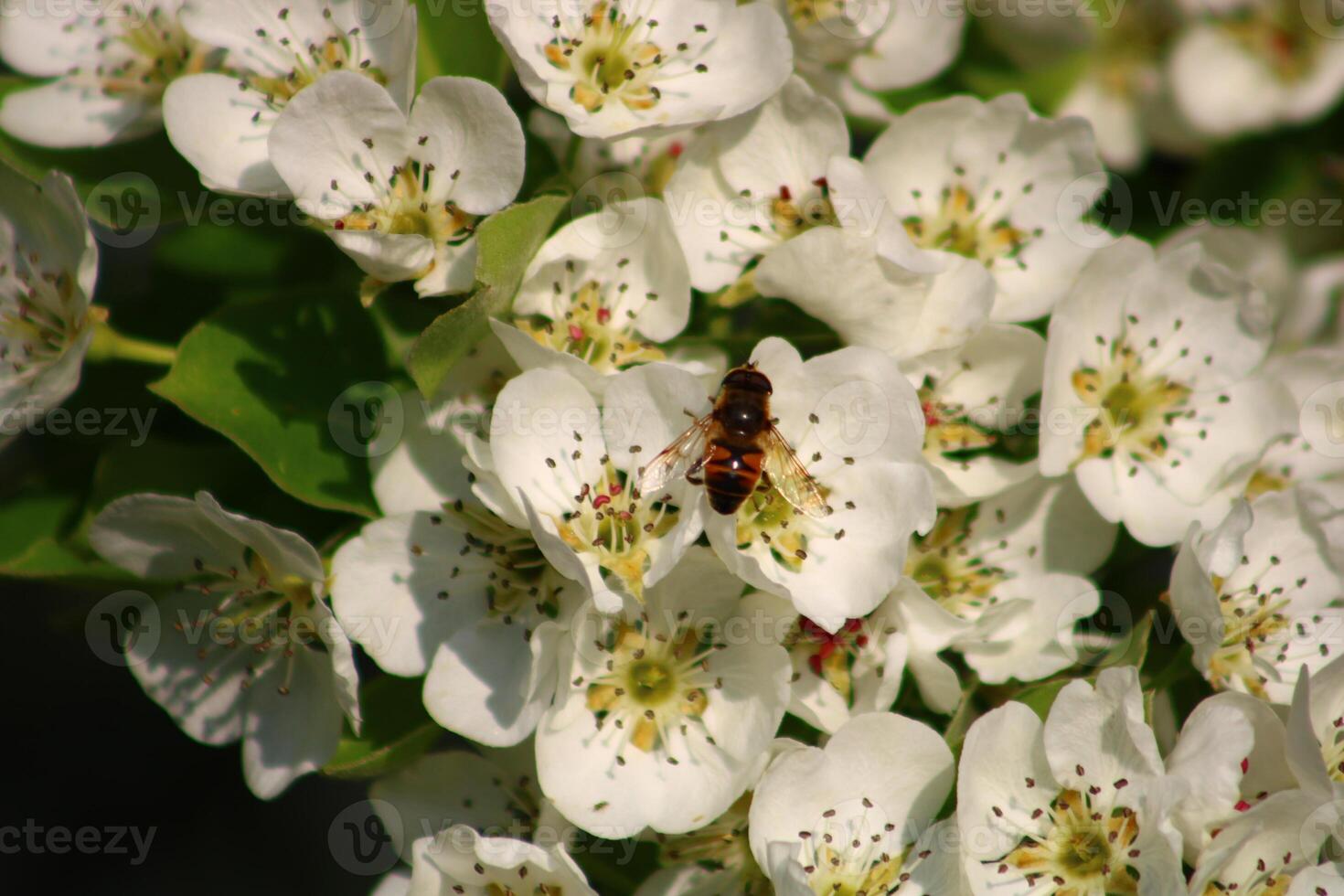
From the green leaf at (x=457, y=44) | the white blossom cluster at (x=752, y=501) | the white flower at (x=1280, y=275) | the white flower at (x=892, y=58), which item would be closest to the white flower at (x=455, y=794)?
the white blossom cluster at (x=752, y=501)

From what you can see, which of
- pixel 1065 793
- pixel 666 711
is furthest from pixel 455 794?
pixel 1065 793

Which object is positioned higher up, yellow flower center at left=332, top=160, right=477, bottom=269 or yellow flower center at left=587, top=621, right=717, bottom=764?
yellow flower center at left=332, top=160, right=477, bottom=269

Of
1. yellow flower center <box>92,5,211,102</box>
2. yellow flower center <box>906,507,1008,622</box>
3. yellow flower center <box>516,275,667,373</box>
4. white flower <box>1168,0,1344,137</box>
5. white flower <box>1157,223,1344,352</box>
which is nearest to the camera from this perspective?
yellow flower center <box>516,275,667,373</box>

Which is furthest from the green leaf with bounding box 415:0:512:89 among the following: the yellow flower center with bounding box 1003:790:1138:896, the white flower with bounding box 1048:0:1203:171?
the white flower with bounding box 1048:0:1203:171

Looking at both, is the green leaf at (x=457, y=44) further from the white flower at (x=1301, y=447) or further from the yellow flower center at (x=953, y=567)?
the white flower at (x=1301, y=447)

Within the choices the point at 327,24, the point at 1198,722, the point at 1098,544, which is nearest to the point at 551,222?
the point at 327,24

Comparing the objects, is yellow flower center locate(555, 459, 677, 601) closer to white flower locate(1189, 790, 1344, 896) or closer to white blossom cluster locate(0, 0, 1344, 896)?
white blossom cluster locate(0, 0, 1344, 896)
